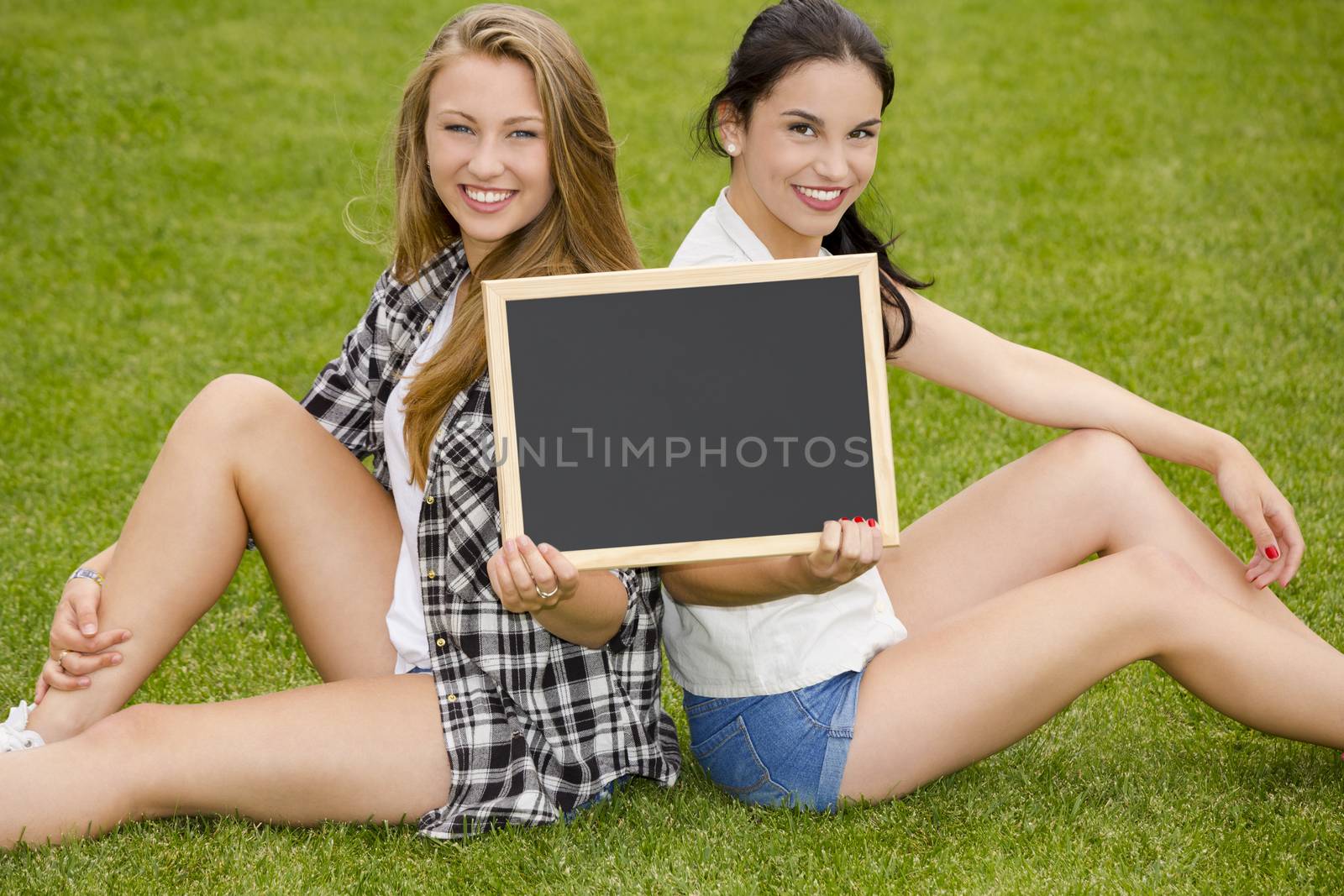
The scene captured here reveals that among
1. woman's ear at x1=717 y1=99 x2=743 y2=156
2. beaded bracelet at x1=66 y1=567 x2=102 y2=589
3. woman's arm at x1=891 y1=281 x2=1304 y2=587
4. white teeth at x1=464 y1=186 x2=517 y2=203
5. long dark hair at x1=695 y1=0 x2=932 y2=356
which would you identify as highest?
long dark hair at x1=695 y1=0 x2=932 y2=356

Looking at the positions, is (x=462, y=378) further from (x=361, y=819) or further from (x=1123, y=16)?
(x=1123, y=16)

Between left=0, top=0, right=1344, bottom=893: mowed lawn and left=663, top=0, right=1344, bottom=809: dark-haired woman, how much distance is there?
0.16m

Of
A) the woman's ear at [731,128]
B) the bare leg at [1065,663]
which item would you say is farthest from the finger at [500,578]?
the woman's ear at [731,128]

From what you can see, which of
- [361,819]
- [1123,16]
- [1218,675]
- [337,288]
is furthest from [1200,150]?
[361,819]

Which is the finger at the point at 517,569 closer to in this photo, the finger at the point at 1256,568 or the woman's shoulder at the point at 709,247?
the woman's shoulder at the point at 709,247

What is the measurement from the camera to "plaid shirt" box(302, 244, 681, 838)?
2619mm

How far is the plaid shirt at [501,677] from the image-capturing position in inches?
103

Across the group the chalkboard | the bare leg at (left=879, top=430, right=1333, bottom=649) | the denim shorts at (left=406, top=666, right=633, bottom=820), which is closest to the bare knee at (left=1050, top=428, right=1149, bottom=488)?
the bare leg at (left=879, top=430, right=1333, bottom=649)

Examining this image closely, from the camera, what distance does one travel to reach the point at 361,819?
2748mm

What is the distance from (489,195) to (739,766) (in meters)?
1.20

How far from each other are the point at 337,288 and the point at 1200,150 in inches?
186

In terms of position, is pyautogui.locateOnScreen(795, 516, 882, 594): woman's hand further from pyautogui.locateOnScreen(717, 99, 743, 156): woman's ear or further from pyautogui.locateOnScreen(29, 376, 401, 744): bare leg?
pyautogui.locateOnScreen(29, 376, 401, 744): bare leg

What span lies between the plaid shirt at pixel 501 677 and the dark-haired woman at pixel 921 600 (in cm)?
12

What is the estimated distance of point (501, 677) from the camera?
8.78 feet
